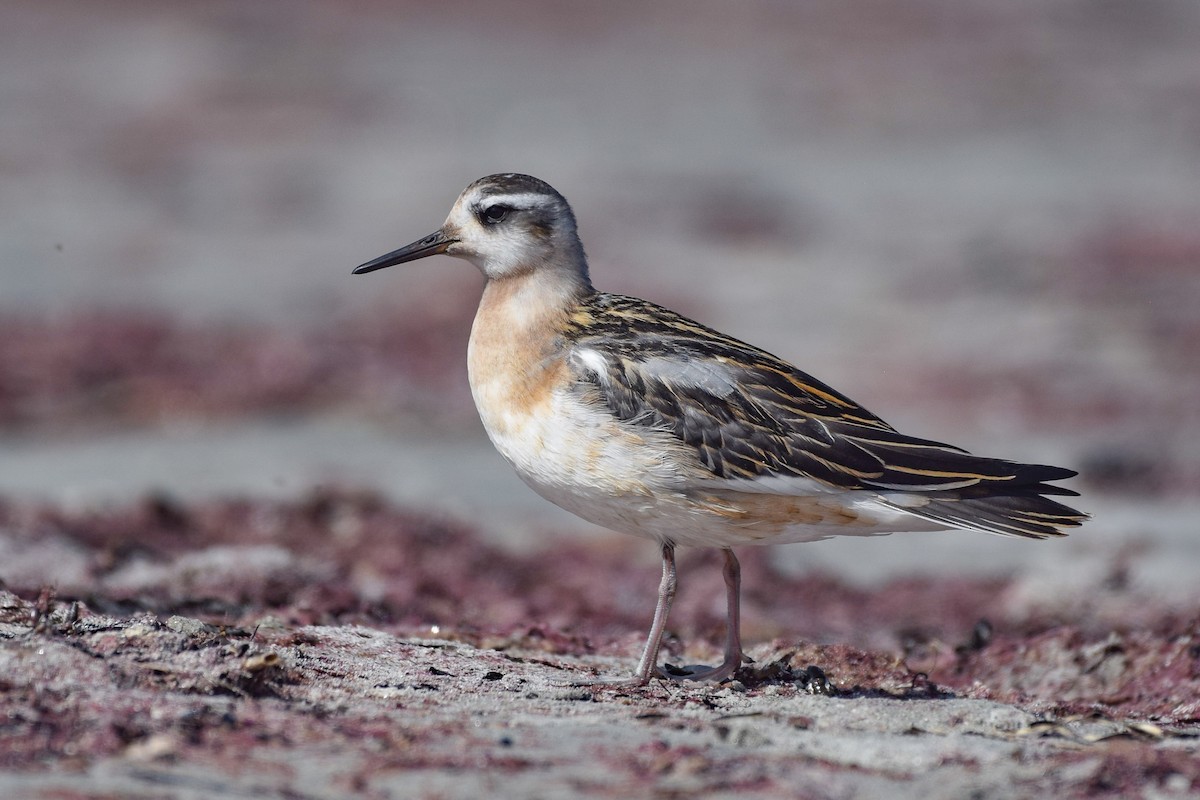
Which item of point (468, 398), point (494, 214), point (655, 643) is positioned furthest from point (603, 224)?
point (655, 643)

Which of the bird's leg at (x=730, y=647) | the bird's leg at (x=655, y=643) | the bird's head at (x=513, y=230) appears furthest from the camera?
the bird's head at (x=513, y=230)

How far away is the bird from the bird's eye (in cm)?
73

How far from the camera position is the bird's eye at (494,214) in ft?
26.4

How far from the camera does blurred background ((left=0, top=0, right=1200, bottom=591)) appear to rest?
14844mm

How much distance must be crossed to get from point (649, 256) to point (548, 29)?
20.6 metres

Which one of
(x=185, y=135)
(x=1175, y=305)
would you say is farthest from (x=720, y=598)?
(x=185, y=135)

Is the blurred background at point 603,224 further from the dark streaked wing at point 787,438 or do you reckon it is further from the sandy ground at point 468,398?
the dark streaked wing at point 787,438

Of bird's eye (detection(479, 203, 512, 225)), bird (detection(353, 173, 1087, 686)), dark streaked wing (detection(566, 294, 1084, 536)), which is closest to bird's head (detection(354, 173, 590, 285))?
bird's eye (detection(479, 203, 512, 225))

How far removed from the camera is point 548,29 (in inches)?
1641

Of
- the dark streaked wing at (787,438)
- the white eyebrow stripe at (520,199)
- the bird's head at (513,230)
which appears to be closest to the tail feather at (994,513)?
the dark streaked wing at (787,438)

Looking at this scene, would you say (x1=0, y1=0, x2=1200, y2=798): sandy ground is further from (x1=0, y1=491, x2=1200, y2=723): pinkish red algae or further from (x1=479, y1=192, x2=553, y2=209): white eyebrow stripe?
(x1=479, y1=192, x2=553, y2=209): white eyebrow stripe

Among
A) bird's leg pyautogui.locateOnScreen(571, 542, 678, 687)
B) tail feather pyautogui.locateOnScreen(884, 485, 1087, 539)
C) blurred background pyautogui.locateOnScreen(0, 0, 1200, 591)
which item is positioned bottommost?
bird's leg pyautogui.locateOnScreen(571, 542, 678, 687)

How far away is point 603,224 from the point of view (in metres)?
24.5

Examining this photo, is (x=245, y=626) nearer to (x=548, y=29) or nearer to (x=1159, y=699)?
(x=1159, y=699)
